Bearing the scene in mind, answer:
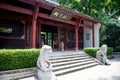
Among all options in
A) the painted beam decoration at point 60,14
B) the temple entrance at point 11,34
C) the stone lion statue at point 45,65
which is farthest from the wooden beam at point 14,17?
the stone lion statue at point 45,65

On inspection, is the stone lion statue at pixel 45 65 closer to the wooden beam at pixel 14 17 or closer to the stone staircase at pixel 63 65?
the stone staircase at pixel 63 65

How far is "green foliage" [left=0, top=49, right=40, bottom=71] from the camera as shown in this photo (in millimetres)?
5910

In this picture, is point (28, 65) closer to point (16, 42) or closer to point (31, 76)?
point (31, 76)

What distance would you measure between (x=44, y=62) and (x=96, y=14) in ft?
64.4

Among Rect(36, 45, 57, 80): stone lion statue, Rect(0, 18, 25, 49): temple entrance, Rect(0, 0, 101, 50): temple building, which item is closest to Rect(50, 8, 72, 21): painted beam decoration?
Rect(0, 0, 101, 50): temple building

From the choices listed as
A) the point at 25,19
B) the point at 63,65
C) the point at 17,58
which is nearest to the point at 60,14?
the point at 25,19

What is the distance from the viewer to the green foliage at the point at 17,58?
5910 mm

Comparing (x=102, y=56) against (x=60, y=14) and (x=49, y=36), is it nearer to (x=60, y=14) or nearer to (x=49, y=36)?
(x=60, y=14)

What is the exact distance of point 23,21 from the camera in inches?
426

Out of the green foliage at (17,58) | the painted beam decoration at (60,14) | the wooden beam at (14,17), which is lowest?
the green foliage at (17,58)

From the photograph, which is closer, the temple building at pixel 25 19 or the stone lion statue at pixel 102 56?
the temple building at pixel 25 19

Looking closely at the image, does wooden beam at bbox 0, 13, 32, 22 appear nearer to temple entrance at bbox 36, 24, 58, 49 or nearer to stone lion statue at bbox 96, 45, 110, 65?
temple entrance at bbox 36, 24, 58, 49

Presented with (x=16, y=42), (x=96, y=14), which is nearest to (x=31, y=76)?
(x=16, y=42)

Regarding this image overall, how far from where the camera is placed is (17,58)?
6371 mm
